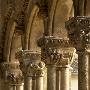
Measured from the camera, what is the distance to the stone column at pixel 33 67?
1652 cm

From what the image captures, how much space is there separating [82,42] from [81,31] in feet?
0.90

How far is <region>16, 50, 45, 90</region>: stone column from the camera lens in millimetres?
16522

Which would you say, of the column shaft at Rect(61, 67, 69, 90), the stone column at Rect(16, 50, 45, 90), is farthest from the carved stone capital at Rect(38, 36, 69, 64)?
the stone column at Rect(16, 50, 45, 90)

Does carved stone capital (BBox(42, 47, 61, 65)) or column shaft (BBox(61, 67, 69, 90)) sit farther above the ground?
carved stone capital (BBox(42, 47, 61, 65))

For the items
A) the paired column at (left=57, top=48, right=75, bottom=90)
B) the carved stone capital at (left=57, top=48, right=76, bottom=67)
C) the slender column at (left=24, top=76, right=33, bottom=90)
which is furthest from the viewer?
the slender column at (left=24, top=76, right=33, bottom=90)

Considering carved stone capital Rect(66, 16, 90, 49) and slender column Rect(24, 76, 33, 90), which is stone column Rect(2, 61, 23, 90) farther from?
carved stone capital Rect(66, 16, 90, 49)

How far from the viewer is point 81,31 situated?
11.0m

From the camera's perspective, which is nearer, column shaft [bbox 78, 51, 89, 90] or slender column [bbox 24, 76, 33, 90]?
column shaft [bbox 78, 51, 89, 90]

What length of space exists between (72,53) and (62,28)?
0.92 metres

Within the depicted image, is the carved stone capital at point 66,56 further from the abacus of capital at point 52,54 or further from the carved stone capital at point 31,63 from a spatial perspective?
the carved stone capital at point 31,63

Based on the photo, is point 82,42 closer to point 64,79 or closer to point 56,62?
point 56,62

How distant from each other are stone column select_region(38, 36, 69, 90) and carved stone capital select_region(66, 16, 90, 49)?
7.93 feet

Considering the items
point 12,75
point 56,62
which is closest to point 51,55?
point 56,62

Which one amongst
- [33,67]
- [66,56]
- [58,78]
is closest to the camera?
[66,56]
